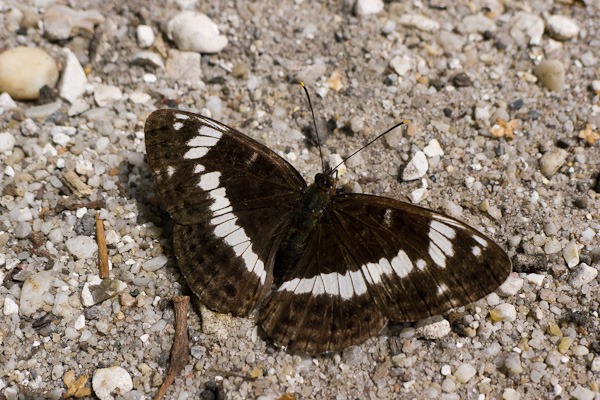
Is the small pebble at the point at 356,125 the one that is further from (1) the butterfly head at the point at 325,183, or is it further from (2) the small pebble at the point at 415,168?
(1) the butterfly head at the point at 325,183

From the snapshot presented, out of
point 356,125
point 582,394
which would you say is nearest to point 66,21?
point 356,125

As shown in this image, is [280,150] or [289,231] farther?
[280,150]

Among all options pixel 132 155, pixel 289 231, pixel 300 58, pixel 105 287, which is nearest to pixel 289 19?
pixel 300 58

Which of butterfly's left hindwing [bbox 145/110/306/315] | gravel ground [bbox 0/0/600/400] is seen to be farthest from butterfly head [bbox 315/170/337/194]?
gravel ground [bbox 0/0/600/400]

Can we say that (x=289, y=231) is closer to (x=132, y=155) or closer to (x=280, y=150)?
(x=280, y=150)

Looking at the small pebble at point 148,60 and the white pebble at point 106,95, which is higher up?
the small pebble at point 148,60

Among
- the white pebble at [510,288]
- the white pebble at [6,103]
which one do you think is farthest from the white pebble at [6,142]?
the white pebble at [510,288]
